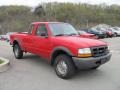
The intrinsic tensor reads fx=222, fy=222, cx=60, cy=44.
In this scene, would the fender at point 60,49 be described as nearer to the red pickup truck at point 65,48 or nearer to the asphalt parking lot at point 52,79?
the red pickup truck at point 65,48

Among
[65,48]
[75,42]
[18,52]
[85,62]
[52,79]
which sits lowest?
[52,79]

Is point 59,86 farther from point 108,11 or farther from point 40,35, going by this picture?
point 108,11

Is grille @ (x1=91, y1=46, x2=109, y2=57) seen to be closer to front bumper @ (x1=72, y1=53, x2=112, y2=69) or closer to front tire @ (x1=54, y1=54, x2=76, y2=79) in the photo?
front bumper @ (x1=72, y1=53, x2=112, y2=69)

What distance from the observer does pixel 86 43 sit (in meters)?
6.81

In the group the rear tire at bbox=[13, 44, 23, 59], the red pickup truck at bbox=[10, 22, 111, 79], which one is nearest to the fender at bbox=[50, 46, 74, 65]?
the red pickup truck at bbox=[10, 22, 111, 79]

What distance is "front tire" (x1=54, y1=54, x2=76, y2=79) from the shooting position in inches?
269

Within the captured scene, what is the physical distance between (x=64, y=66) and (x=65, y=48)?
0.60 metres

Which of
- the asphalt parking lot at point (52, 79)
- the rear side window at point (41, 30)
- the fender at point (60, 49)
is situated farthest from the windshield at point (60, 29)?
the asphalt parking lot at point (52, 79)

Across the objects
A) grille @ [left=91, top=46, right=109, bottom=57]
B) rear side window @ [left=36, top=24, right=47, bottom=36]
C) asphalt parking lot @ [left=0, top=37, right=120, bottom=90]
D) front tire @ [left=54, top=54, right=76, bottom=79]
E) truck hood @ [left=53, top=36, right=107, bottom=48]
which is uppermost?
rear side window @ [left=36, top=24, right=47, bottom=36]

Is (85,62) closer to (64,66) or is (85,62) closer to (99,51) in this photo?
(99,51)

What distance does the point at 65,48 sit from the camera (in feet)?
22.7

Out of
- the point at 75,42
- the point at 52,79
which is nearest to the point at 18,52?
the point at 52,79

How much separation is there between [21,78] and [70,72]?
1.66 m

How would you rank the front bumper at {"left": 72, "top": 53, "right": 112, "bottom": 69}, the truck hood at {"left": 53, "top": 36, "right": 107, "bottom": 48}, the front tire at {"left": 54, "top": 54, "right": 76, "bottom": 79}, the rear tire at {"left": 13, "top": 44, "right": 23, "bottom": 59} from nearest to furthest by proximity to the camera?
the front bumper at {"left": 72, "top": 53, "right": 112, "bottom": 69}, the truck hood at {"left": 53, "top": 36, "right": 107, "bottom": 48}, the front tire at {"left": 54, "top": 54, "right": 76, "bottom": 79}, the rear tire at {"left": 13, "top": 44, "right": 23, "bottom": 59}
